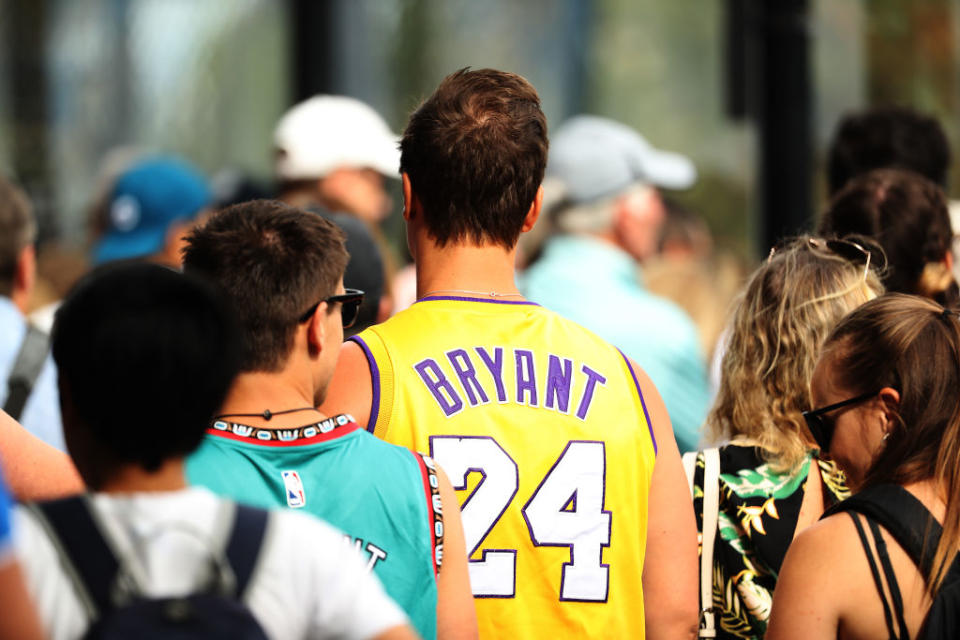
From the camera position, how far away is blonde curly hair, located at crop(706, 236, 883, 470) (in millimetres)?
3309

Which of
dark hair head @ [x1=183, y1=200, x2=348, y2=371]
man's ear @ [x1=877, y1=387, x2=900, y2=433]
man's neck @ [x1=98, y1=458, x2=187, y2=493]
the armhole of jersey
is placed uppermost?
dark hair head @ [x1=183, y1=200, x2=348, y2=371]

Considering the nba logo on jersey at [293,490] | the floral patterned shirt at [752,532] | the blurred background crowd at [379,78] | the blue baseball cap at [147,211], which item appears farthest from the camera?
the blurred background crowd at [379,78]

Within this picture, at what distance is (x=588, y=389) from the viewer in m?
2.71

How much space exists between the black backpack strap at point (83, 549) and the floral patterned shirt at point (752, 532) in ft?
5.48

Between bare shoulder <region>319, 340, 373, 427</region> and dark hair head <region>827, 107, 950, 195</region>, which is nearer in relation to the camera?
bare shoulder <region>319, 340, 373, 427</region>

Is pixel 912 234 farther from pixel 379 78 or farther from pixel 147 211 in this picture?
pixel 379 78

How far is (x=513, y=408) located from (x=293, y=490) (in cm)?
48

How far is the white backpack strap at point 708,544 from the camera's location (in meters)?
3.14

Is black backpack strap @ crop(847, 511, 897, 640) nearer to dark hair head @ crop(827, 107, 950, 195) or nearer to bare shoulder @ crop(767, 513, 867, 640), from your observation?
bare shoulder @ crop(767, 513, 867, 640)

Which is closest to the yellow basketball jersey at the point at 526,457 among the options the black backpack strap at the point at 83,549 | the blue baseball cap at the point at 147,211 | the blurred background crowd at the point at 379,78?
the black backpack strap at the point at 83,549

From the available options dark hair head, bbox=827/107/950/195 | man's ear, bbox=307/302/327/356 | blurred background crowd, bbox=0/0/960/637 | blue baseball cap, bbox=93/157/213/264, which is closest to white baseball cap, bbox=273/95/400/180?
blurred background crowd, bbox=0/0/960/637

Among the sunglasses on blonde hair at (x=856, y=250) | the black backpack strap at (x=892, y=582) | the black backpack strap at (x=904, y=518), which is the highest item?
the sunglasses on blonde hair at (x=856, y=250)

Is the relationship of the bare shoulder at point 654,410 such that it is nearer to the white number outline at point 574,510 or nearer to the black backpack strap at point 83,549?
the white number outline at point 574,510

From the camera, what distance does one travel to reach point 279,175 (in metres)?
5.18
